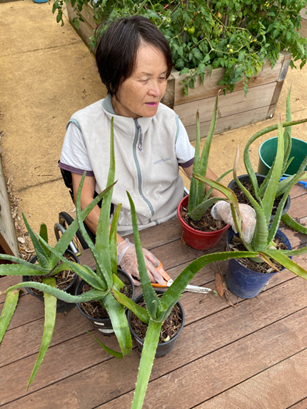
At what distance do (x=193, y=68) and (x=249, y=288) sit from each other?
1.78 meters

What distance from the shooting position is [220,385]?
79cm

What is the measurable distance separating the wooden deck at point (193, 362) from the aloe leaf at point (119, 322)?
174mm

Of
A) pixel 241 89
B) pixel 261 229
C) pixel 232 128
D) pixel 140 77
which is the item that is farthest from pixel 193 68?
pixel 261 229

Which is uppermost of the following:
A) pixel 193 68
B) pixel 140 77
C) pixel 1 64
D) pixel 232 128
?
pixel 140 77

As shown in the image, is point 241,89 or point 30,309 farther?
point 241,89

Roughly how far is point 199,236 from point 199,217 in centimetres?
7

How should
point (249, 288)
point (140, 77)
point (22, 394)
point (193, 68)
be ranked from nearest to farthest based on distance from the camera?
point (22, 394) → point (249, 288) → point (140, 77) → point (193, 68)

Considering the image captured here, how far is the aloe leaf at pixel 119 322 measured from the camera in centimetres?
68

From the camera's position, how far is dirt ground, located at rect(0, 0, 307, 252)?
7.55 ft

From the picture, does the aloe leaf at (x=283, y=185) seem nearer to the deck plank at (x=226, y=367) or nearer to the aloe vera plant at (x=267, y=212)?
the aloe vera plant at (x=267, y=212)

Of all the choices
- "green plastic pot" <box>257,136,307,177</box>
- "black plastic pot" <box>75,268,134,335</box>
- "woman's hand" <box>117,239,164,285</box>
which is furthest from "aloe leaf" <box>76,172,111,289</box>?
"green plastic pot" <box>257,136,307,177</box>

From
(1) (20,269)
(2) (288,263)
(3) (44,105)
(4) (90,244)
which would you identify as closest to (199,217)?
(2) (288,263)

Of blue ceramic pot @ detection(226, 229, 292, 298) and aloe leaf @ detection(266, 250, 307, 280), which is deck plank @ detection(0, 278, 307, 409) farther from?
aloe leaf @ detection(266, 250, 307, 280)

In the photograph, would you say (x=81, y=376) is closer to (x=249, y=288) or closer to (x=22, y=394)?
(x=22, y=394)
